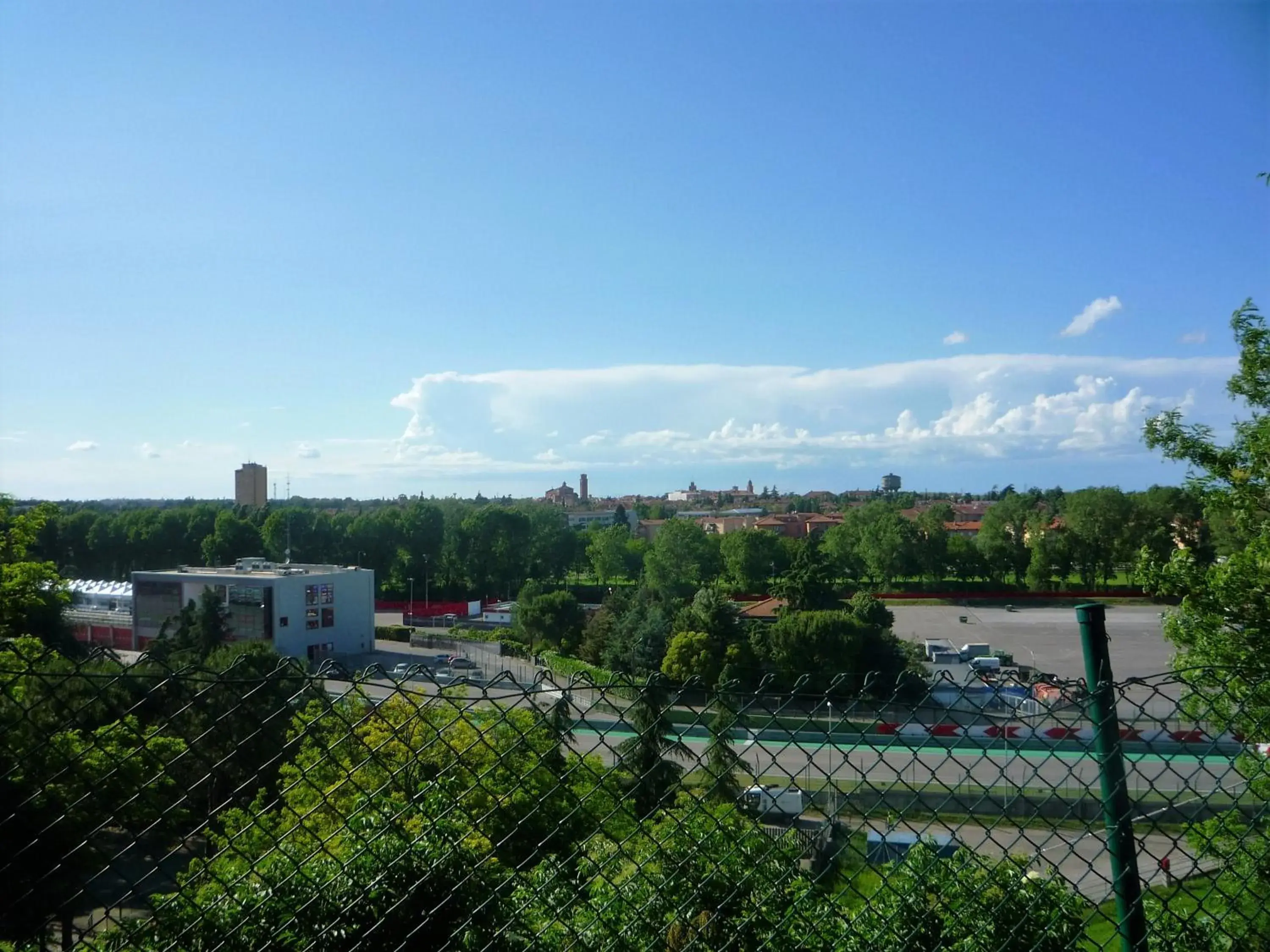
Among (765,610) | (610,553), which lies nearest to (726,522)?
(610,553)

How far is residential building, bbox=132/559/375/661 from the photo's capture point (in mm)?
24172

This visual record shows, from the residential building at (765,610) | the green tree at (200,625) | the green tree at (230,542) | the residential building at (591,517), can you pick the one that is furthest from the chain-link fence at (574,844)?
the residential building at (591,517)

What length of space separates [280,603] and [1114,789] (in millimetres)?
25015

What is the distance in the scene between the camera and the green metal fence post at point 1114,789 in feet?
5.67

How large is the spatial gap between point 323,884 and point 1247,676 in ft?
6.76

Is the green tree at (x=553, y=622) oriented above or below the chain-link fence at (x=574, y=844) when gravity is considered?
below

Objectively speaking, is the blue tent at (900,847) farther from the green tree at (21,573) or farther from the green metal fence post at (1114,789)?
the green tree at (21,573)

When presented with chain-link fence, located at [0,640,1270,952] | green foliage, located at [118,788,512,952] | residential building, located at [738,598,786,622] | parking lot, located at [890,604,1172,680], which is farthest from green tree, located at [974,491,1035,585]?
green foliage, located at [118,788,512,952]

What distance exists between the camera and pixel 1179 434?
4148 millimetres

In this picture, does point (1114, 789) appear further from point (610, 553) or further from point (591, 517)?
point (591, 517)

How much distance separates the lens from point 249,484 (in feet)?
172

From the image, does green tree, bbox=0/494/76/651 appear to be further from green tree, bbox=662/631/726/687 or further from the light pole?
green tree, bbox=662/631/726/687

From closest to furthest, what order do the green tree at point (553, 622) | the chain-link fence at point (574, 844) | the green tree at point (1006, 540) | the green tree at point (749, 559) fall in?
1. the chain-link fence at point (574, 844)
2. the green tree at point (553, 622)
3. the green tree at point (749, 559)
4. the green tree at point (1006, 540)

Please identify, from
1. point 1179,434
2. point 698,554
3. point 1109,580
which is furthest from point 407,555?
point 1179,434
